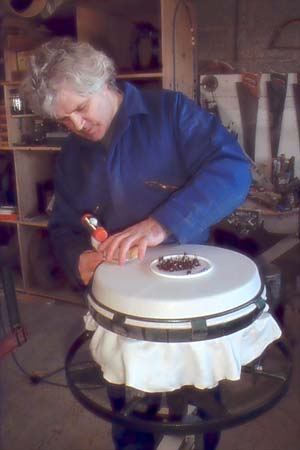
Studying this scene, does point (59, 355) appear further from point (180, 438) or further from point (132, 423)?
point (132, 423)

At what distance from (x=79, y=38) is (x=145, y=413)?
209 cm

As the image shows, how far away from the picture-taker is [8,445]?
72.4 inches

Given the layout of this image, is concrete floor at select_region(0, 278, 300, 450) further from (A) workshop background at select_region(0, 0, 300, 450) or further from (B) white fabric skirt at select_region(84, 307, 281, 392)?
(B) white fabric skirt at select_region(84, 307, 281, 392)

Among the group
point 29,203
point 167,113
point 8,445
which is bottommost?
point 8,445

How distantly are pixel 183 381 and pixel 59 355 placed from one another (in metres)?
1.74

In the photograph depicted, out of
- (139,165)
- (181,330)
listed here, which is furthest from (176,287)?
(139,165)

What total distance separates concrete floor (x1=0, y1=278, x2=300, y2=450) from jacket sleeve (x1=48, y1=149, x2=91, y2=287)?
91 cm

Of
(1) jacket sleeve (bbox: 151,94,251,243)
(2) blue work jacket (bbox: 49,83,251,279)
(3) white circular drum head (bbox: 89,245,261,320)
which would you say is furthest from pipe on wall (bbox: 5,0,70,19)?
(3) white circular drum head (bbox: 89,245,261,320)

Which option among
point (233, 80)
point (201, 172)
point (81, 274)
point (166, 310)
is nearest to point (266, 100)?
point (233, 80)

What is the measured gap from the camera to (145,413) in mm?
925

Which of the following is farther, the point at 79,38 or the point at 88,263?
the point at 79,38

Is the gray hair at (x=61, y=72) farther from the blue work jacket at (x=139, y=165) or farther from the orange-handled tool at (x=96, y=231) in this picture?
the orange-handled tool at (x=96, y=231)

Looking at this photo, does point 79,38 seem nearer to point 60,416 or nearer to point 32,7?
point 32,7

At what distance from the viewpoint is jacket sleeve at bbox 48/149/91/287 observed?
1.18m
